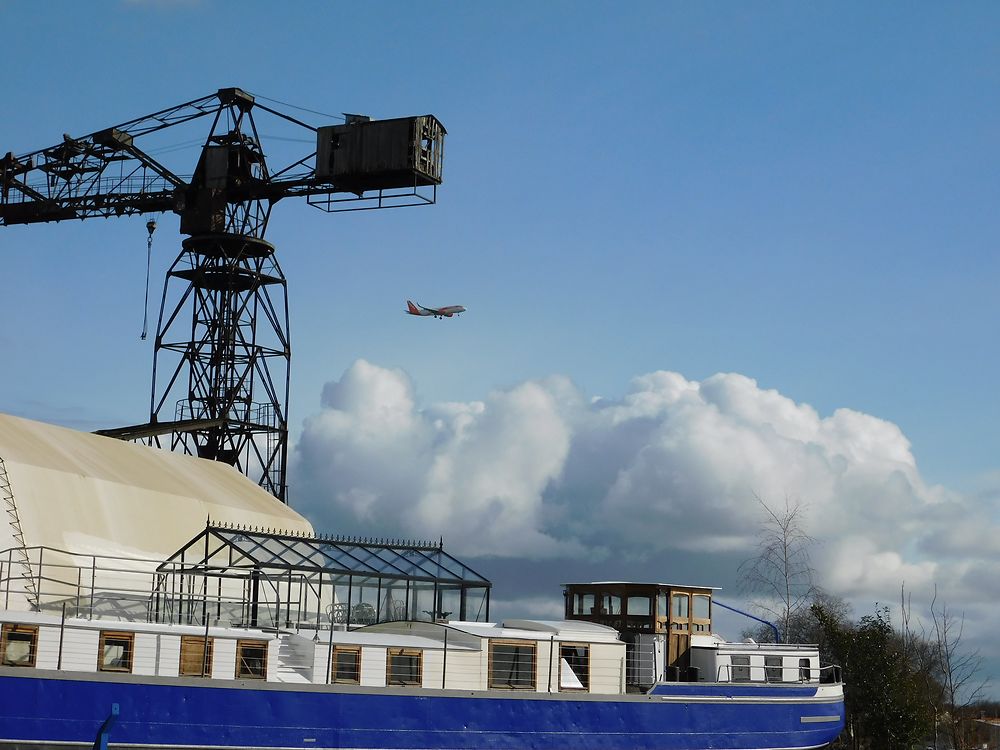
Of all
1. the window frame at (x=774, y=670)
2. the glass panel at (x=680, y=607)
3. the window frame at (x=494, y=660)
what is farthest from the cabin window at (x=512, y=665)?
the window frame at (x=774, y=670)

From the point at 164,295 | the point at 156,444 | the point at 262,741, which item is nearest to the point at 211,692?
the point at 262,741

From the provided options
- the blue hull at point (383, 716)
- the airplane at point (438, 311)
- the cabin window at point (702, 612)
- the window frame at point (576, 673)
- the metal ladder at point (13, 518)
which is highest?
the airplane at point (438, 311)

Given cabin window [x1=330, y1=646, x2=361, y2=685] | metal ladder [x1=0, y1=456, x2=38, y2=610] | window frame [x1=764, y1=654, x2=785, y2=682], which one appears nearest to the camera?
cabin window [x1=330, y1=646, x2=361, y2=685]

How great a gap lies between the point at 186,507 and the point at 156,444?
19759 mm

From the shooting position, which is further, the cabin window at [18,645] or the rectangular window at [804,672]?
the rectangular window at [804,672]

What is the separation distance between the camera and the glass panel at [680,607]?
1690 inches

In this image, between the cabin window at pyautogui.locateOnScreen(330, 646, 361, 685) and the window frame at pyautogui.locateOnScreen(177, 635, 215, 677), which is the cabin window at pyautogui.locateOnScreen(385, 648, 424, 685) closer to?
the cabin window at pyautogui.locateOnScreen(330, 646, 361, 685)

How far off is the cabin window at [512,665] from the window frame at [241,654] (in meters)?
6.93

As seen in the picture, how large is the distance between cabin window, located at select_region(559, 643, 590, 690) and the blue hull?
754 mm

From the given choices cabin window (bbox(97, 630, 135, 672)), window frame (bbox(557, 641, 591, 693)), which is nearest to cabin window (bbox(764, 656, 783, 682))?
window frame (bbox(557, 641, 591, 693))

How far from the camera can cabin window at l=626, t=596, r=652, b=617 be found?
140 ft

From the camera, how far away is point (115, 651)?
31984 millimetres

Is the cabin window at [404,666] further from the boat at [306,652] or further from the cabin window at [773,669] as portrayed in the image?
the cabin window at [773,669]

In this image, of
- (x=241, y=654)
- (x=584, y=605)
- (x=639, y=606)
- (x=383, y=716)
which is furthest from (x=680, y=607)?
(x=241, y=654)
